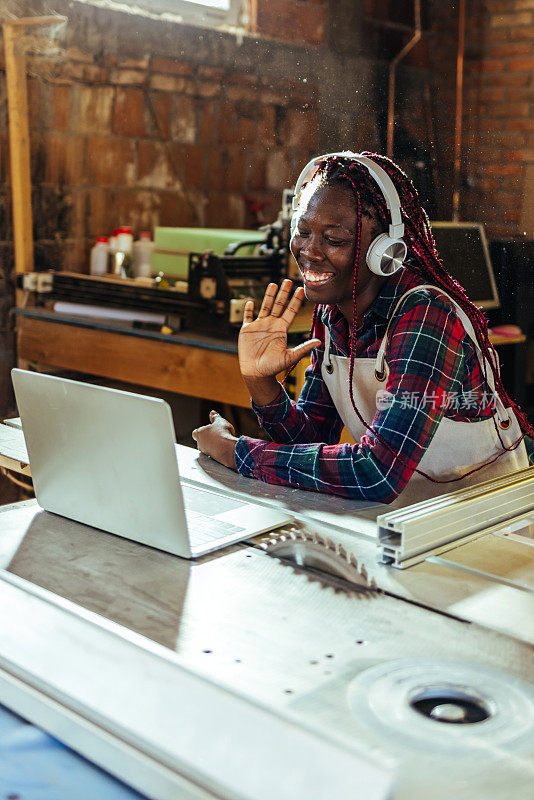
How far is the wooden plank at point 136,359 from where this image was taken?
3082 millimetres

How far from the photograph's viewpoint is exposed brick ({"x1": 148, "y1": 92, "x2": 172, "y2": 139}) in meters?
3.98

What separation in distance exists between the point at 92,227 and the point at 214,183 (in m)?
0.60

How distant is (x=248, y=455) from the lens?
5.47ft

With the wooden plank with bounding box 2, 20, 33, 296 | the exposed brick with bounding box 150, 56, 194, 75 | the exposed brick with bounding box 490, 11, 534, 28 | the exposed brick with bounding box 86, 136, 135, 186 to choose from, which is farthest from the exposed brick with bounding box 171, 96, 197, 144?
the exposed brick with bounding box 490, 11, 534, 28

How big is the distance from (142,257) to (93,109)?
0.66 meters

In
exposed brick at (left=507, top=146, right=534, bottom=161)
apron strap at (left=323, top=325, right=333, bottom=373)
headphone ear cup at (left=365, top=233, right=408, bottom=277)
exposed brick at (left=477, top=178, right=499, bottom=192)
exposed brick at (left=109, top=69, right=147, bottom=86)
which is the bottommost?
apron strap at (left=323, top=325, right=333, bottom=373)

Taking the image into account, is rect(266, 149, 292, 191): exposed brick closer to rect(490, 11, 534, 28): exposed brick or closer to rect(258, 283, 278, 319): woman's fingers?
rect(490, 11, 534, 28): exposed brick

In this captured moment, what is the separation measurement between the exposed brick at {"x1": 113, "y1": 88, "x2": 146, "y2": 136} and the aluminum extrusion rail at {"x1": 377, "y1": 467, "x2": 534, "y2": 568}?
9.54 feet

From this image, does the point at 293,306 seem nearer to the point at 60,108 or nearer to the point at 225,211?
the point at 60,108

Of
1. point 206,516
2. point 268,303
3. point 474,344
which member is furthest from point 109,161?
point 206,516

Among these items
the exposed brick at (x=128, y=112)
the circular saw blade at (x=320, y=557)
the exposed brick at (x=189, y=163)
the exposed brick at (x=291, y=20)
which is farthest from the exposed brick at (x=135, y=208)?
the circular saw blade at (x=320, y=557)

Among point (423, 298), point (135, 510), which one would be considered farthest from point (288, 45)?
point (135, 510)

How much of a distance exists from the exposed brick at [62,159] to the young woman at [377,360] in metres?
2.26

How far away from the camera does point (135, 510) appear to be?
125 cm
